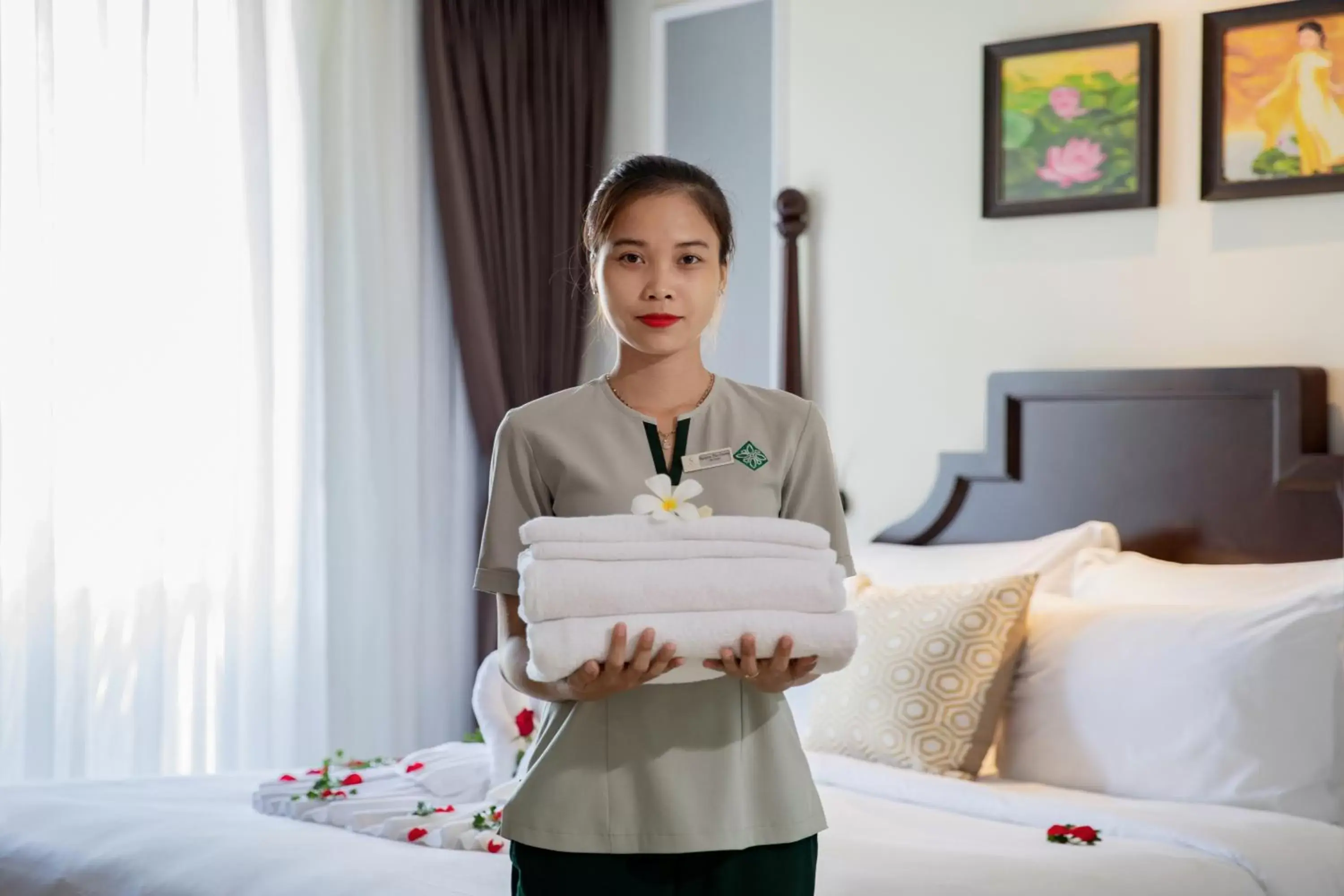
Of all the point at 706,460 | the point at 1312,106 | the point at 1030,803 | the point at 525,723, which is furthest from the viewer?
the point at 1312,106

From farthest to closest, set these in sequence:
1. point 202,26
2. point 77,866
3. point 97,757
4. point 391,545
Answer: point 391,545 < point 202,26 < point 97,757 < point 77,866

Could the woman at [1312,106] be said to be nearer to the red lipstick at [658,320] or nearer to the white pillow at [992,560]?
the white pillow at [992,560]

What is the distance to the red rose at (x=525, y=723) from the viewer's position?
265 cm

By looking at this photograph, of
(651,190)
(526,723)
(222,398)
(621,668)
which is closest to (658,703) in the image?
(621,668)

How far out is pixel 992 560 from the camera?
3318 mm

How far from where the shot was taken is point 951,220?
12.2 feet

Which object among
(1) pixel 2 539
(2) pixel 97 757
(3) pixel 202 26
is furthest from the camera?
(3) pixel 202 26

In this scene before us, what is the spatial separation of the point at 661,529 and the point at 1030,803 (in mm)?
1471

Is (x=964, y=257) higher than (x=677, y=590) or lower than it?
higher

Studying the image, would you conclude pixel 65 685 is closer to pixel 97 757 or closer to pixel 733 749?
pixel 97 757

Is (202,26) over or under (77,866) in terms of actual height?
over

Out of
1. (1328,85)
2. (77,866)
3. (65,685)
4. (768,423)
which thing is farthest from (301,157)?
(768,423)

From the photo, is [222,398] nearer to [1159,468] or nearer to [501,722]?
[501,722]

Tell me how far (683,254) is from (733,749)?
1.51 feet
